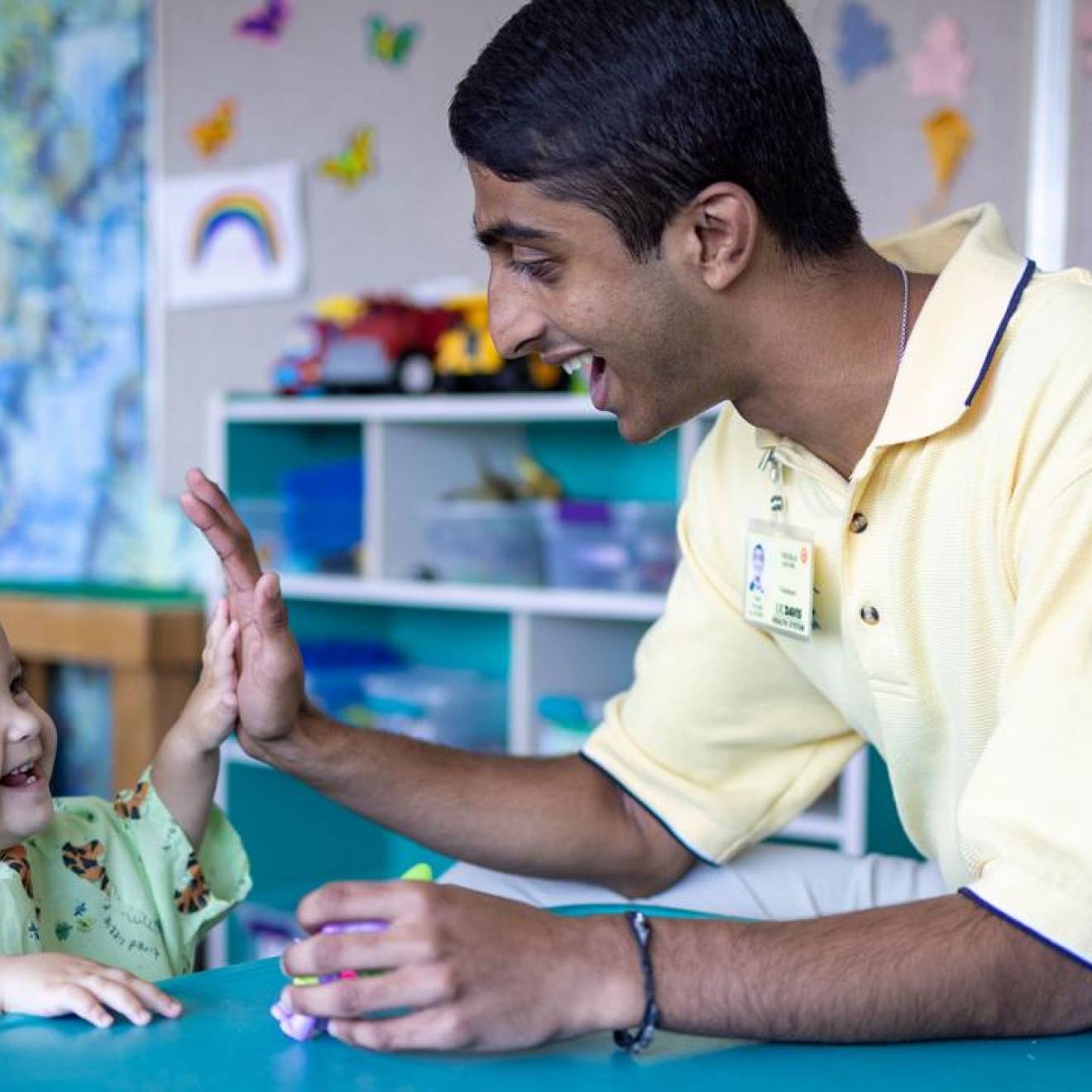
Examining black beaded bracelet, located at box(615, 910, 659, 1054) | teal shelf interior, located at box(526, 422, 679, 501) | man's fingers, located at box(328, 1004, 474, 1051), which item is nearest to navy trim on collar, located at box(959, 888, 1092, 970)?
black beaded bracelet, located at box(615, 910, 659, 1054)

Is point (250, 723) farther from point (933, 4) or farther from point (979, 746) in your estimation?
point (933, 4)

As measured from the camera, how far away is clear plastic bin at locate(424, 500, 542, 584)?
2936 mm

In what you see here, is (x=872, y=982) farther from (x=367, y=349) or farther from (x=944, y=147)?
(x=367, y=349)

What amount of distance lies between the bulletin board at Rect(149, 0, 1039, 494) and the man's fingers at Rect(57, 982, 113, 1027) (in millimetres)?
1894

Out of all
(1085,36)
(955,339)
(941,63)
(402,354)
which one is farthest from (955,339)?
(402,354)

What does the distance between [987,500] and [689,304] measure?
0.27 m

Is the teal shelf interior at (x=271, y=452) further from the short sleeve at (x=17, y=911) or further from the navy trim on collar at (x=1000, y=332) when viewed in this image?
the navy trim on collar at (x=1000, y=332)

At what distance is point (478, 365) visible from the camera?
114 inches

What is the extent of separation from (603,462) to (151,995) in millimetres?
2187

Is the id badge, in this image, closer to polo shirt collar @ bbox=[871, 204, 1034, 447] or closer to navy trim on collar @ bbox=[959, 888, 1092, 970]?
polo shirt collar @ bbox=[871, 204, 1034, 447]

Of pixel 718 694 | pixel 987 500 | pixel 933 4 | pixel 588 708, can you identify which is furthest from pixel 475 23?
pixel 987 500

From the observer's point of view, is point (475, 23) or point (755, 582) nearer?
point (755, 582)

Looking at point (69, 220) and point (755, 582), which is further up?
point (69, 220)

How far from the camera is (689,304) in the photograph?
1320 millimetres
